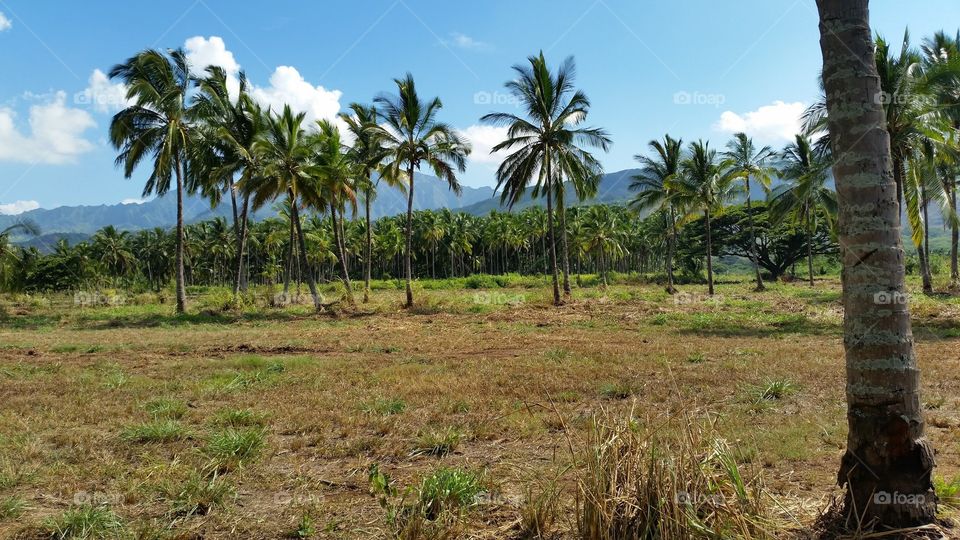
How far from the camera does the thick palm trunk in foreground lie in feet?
9.05

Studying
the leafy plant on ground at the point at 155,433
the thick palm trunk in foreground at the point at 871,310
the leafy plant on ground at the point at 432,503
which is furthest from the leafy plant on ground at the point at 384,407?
the thick palm trunk in foreground at the point at 871,310

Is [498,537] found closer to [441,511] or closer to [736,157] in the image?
[441,511]

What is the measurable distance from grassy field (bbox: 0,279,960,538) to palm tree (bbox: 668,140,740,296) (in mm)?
16355

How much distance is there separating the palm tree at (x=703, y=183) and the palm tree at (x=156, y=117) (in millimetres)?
23718

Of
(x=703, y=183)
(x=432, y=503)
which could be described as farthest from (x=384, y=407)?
(x=703, y=183)

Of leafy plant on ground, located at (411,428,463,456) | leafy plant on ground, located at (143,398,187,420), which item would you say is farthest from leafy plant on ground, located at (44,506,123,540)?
leafy plant on ground, located at (143,398,187,420)

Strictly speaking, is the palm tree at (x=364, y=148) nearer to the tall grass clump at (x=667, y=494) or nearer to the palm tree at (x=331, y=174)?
the palm tree at (x=331, y=174)

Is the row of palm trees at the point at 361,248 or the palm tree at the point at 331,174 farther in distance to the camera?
the row of palm trees at the point at 361,248

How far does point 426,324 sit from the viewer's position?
17781 mm

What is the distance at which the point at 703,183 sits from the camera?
1174 inches

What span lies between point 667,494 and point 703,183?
29814 millimetres

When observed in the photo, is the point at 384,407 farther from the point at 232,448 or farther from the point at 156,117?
the point at 156,117

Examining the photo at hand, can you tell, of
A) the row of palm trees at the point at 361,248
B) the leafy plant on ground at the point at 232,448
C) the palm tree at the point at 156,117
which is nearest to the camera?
the leafy plant on ground at the point at 232,448

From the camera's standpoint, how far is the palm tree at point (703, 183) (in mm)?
29625
